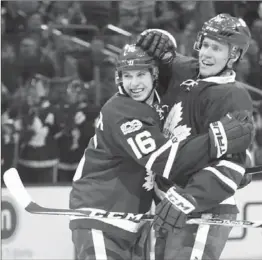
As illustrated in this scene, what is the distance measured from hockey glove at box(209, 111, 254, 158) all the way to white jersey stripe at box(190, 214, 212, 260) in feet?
0.95

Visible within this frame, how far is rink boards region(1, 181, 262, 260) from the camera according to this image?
411 cm

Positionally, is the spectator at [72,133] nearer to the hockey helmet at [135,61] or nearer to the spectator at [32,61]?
the spectator at [32,61]

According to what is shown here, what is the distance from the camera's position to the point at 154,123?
2.50 metres

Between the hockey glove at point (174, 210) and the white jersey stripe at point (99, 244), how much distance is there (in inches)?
9.6

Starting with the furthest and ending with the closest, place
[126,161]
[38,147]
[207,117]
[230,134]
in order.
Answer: [38,147] → [126,161] → [207,117] → [230,134]

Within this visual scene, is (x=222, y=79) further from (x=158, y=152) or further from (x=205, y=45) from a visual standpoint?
(x=158, y=152)

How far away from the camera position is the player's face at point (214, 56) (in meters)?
2.55

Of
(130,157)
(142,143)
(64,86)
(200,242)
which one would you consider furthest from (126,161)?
(64,86)

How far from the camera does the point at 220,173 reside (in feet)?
7.97

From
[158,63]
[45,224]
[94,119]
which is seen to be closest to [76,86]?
[94,119]

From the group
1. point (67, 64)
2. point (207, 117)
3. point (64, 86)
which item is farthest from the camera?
point (67, 64)

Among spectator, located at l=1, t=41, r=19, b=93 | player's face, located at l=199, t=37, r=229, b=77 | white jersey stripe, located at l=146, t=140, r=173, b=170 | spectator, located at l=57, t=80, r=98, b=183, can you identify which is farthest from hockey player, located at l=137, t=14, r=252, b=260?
spectator, located at l=1, t=41, r=19, b=93

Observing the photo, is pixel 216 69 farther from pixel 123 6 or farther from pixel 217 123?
pixel 123 6

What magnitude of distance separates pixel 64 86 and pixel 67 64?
292 mm
